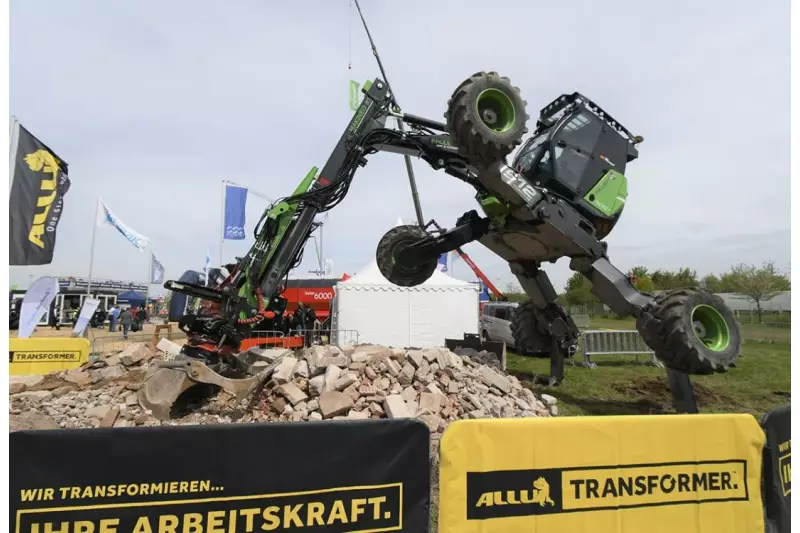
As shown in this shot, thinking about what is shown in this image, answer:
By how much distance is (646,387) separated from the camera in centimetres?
980

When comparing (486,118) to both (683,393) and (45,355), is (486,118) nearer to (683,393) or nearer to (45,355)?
(683,393)

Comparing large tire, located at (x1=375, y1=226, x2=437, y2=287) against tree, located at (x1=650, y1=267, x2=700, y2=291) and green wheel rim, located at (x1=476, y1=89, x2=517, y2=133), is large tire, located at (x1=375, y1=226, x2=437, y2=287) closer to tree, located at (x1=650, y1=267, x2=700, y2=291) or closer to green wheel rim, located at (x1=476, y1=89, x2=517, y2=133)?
green wheel rim, located at (x1=476, y1=89, x2=517, y2=133)

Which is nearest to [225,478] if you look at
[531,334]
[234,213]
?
[531,334]

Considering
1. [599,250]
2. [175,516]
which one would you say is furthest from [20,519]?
[599,250]

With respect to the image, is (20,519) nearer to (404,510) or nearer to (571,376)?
(404,510)

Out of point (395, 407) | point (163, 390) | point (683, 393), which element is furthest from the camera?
point (683, 393)

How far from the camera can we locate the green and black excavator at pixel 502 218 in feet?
19.6

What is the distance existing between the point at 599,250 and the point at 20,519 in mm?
7087

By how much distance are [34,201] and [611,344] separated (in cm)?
1620

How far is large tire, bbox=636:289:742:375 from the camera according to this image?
5867 mm

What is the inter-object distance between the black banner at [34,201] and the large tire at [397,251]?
863 centimetres

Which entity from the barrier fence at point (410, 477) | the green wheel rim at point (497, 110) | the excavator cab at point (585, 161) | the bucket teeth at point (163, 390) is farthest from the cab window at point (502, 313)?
the barrier fence at point (410, 477)

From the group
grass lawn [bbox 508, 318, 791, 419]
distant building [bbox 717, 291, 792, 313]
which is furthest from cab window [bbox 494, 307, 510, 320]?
distant building [bbox 717, 291, 792, 313]

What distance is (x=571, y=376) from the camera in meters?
11.1
